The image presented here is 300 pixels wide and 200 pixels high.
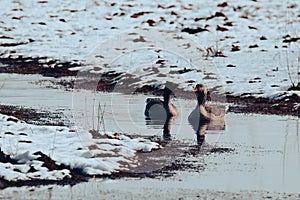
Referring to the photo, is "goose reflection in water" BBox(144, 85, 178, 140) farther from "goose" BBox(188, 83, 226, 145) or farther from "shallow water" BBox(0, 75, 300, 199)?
"goose" BBox(188, 83, 226, 145)

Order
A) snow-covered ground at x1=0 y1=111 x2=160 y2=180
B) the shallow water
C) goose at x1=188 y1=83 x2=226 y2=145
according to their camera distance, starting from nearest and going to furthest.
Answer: the shallow water, snow-covered ground at x1=0 y1=111 x2=160 y2=180, goose at x1=188 y1=83 x2=226 y2=145

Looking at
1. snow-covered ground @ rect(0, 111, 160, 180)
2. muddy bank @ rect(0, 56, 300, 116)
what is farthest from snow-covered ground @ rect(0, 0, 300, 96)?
snow-covered ground @ rect(0, 111, 160, 180)

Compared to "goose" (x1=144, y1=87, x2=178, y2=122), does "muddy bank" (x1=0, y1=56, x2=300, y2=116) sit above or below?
above

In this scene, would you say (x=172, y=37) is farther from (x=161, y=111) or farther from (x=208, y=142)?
(x=208, y=142)

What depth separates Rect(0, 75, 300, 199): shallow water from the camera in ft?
28.6

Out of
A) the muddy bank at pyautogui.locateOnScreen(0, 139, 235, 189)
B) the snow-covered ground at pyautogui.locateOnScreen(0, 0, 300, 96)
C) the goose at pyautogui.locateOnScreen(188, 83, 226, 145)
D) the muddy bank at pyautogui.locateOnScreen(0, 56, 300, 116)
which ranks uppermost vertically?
the snow-covered ground at pyautogui.locateOnScreen(0, 0, 300, 96)

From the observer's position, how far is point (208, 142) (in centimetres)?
1130

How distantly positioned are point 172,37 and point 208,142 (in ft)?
44.6

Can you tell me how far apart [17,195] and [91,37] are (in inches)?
698

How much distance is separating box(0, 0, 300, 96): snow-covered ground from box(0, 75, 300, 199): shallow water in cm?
238

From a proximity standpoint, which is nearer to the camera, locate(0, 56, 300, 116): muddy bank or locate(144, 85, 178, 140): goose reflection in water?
locate(144, 85, 178, 140): goose reflection in water

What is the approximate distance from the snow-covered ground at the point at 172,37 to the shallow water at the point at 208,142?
238cm

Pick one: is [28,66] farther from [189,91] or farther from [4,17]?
[4,17]

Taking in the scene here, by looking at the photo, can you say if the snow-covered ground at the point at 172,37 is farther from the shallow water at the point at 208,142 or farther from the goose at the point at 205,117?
the goose at the point at 205,117
